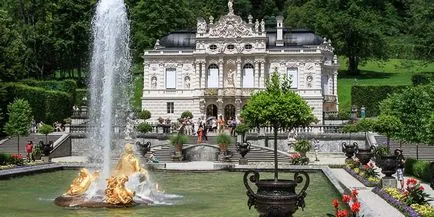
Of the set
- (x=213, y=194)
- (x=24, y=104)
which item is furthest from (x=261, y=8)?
(x=213, y=194)

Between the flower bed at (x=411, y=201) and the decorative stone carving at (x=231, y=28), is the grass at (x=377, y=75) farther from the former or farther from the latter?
the flower bed at (x=411, y=201)

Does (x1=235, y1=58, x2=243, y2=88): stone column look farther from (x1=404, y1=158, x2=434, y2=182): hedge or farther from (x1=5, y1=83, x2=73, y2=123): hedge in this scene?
(x1=404, y1=158, x2=434, y2=182): hedge

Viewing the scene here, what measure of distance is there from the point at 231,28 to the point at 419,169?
34274mm

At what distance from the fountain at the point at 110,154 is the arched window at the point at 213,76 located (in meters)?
32.7

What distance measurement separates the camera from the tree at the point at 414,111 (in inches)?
1121

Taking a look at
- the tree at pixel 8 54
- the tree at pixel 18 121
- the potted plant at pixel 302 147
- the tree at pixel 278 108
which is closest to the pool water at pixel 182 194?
the tree at pixel 278 108

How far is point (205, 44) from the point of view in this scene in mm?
60188

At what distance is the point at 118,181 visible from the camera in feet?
64.7

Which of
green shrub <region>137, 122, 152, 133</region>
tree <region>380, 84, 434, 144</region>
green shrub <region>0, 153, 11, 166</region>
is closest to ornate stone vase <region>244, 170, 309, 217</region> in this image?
tree <region>380, 84, 434, 144</region>

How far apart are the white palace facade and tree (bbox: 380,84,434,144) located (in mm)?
22771

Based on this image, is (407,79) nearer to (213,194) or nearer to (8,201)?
(213,194)

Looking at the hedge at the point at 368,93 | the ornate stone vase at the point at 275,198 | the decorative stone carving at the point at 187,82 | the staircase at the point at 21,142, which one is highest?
the decorative stone carving at the point at 187,82

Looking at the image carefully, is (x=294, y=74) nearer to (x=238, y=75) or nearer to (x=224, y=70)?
(x=238, y=75)

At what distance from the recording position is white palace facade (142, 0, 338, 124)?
59.5 m
